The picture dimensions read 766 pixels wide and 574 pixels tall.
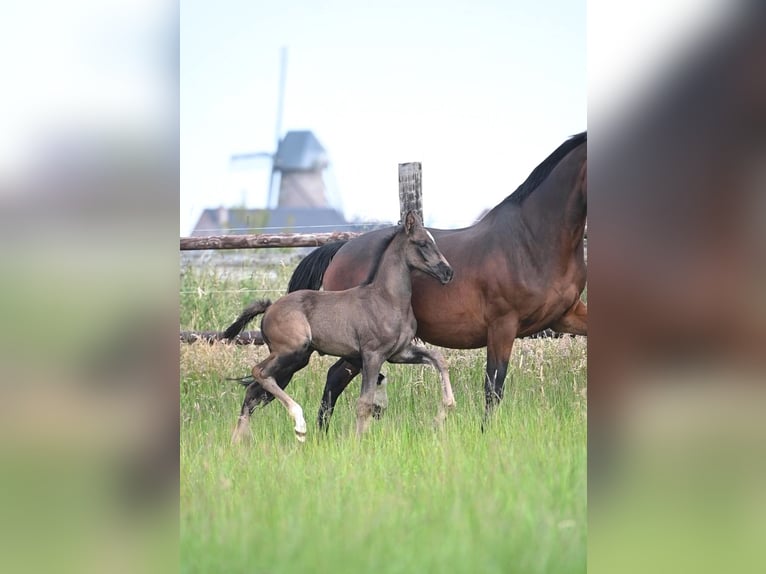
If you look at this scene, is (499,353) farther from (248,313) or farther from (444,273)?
(248,313)

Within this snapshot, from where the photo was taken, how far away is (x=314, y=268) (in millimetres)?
4625

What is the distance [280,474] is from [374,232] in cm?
240

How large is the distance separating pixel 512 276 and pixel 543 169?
56 cm

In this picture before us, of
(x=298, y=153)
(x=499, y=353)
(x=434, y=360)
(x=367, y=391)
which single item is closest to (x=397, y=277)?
(x=434, y=360)

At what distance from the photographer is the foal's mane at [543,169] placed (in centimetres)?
396

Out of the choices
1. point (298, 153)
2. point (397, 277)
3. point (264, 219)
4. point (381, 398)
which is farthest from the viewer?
point (298, 153)

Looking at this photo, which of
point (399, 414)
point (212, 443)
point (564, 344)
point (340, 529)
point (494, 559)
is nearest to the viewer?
point (494, 559)

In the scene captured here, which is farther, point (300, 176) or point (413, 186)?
point (300, 176)

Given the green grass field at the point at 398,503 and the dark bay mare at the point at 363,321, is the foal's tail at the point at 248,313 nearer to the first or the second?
the dark bay mare at the point at 363,321

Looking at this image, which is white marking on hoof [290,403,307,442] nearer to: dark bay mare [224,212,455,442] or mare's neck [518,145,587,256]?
dark bay mare [224,212,455,442]
